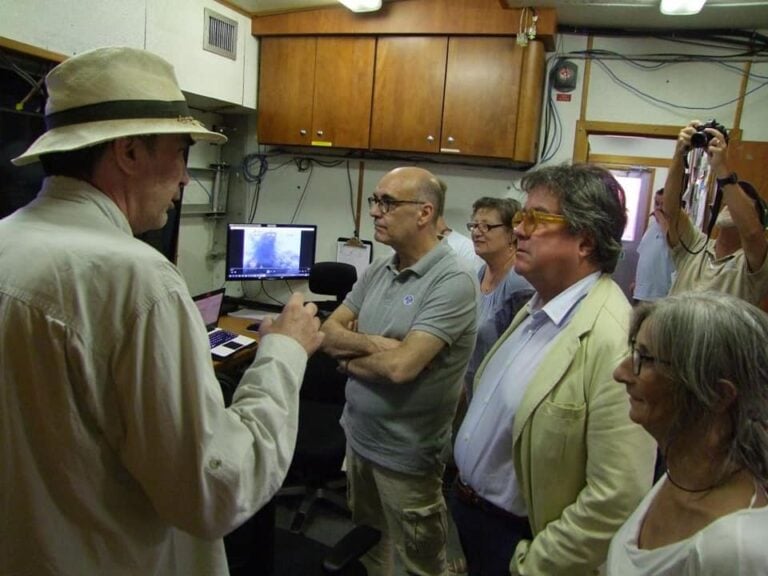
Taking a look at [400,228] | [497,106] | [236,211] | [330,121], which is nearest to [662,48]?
[497,106]

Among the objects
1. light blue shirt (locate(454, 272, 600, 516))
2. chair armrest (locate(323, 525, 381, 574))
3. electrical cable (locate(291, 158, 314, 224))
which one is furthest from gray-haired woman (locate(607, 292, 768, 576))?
electrical cable (locate(291, 158, 314, 224))

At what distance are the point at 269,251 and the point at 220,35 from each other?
1.39 m

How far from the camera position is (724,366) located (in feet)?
2.79

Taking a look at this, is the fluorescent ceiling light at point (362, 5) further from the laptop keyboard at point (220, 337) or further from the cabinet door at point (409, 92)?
the laptop keyboard at point (220, 337)

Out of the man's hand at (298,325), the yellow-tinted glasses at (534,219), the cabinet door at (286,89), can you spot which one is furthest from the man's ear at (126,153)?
the cabinet door at (286,89)

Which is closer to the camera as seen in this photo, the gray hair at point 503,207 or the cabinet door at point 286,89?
the gray hair at point 503,207

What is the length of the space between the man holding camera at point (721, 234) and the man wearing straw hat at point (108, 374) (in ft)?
6.38

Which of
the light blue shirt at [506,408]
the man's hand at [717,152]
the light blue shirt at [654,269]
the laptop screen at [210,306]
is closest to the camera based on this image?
the light blue shirt at [506,408]

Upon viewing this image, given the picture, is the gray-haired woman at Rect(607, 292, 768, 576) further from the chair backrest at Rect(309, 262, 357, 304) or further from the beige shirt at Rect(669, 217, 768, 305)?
the chair backrest at Rect(309, 262, 357, 304)

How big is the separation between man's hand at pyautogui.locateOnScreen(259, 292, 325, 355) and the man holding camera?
175 centimetres

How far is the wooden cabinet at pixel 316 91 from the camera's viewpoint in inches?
141

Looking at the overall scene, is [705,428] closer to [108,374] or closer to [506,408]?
[506,408]

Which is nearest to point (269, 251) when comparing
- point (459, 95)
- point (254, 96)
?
point (254, 96)

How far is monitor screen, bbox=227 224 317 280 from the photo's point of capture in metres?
3.78
